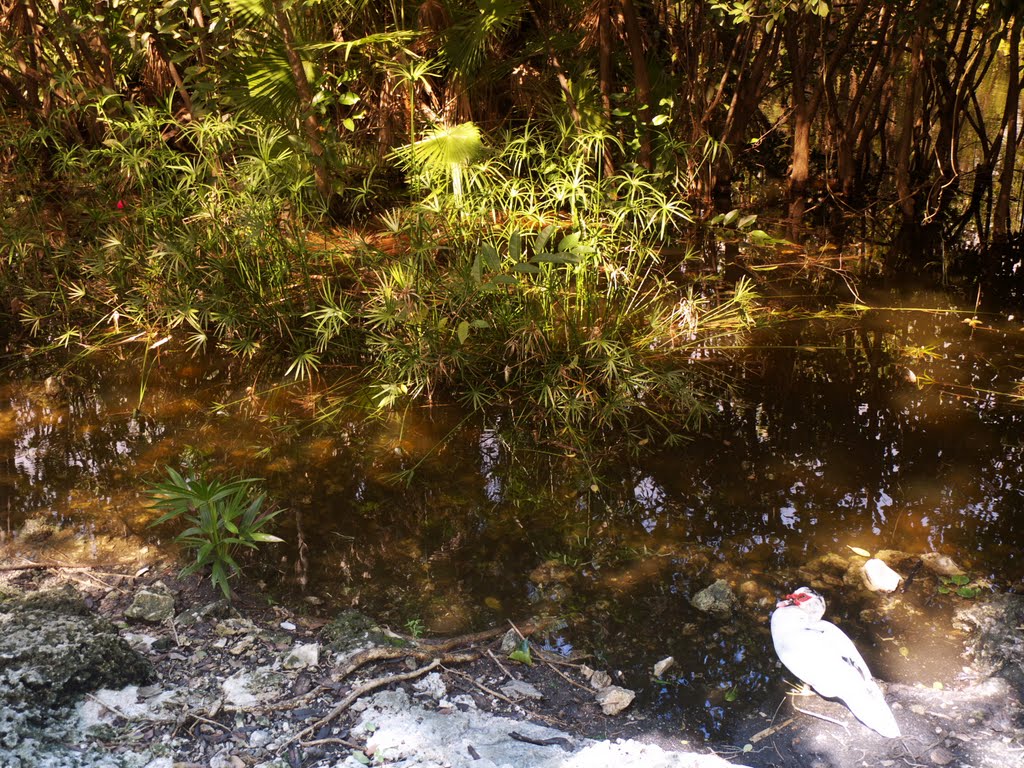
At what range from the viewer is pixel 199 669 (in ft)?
6.65

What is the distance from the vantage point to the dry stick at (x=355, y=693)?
1.82 meters

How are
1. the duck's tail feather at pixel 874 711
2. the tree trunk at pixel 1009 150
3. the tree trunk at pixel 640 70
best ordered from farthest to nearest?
1. the tree trunk at pixel 1009 150
2. the tree trunk at pixel 640 70
3. the duck's tail feather at pixel 874 711

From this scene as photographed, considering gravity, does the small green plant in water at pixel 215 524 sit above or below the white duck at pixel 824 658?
above

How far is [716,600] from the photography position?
2322mm

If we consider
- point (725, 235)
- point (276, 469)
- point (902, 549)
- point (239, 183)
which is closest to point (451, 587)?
point (276, 469)

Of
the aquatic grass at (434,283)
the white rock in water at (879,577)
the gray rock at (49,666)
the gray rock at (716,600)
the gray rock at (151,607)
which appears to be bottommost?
the gray rock at (716,600)

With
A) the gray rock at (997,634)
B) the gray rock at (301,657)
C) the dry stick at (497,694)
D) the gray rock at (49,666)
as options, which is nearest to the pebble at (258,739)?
the gray rock at (301,657)

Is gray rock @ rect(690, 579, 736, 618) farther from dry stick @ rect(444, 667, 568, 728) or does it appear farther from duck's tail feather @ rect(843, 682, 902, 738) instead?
dry stick @ rect(444, 667, 568, 728)

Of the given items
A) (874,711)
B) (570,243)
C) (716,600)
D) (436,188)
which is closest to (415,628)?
(716,600)

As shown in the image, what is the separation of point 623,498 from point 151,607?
149 cm

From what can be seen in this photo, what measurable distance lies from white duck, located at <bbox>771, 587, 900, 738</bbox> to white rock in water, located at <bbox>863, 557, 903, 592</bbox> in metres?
0.19

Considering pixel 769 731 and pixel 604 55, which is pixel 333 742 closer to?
pixel 769 731

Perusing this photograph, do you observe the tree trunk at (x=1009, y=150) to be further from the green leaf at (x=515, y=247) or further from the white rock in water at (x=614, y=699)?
the white rock in water at (x=614, y=699)

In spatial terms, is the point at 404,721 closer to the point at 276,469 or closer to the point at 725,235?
the point at 276,469
